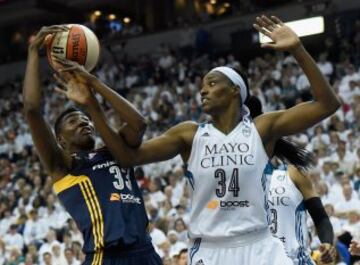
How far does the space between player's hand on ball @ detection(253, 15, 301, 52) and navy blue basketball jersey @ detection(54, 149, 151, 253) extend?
1141mm

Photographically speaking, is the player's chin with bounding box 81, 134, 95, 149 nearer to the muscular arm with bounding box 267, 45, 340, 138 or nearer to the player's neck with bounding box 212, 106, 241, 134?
the player's neck with bounding box 212, 106, 241, 134

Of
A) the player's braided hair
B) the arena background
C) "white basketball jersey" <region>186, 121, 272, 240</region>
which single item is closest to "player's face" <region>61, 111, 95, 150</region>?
"white basketball jersey" <region>186, 121, 272, 240</region>

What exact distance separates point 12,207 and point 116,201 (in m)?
11.5

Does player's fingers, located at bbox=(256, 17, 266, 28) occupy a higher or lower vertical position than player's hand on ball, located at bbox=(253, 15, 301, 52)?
higher

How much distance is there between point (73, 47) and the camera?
161 inches

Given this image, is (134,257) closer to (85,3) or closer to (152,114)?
(152,114)

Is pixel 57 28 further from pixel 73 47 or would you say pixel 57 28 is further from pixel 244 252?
pixel 244 252

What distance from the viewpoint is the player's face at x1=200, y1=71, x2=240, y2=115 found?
4043 mm

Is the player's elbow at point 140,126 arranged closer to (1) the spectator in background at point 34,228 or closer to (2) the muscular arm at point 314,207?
(2) the muscular arm at point 314,207

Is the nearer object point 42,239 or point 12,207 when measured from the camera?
point 42,239

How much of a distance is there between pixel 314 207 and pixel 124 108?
1773mm

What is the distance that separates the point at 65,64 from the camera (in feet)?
13.2

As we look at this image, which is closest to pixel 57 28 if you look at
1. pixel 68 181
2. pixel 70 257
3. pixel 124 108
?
pixel 124 108

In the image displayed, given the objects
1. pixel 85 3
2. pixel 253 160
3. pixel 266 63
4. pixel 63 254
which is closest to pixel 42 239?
pixel 63 254
